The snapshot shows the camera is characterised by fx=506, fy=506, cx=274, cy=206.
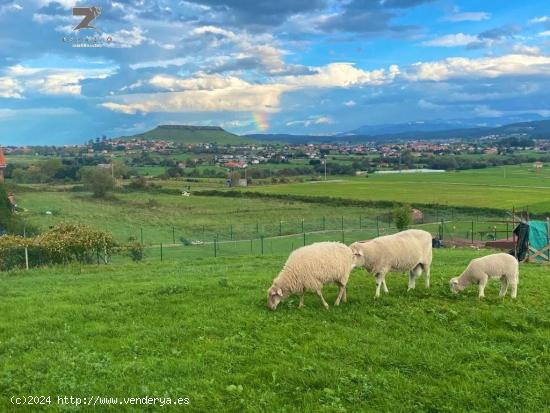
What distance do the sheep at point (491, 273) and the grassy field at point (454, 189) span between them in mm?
57204

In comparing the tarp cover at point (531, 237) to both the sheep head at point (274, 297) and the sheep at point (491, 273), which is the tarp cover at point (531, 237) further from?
the sheep head at point (274, 297)

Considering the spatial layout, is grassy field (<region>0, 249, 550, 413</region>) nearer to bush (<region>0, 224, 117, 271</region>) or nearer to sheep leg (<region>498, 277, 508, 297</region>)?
sheep leg (<region>498, 277, 508, 297</region>)

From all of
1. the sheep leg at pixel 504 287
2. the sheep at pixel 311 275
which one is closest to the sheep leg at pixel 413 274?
the sheep leg at pixel 504 287

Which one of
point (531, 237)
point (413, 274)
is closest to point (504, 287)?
point (413, 274)

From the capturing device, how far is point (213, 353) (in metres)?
9.02

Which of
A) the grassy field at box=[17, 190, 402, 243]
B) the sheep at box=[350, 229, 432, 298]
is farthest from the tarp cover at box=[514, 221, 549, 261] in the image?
the grassy field at box=[17, 190, 402, 243]

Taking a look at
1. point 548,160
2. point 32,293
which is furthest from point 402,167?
point 32,293

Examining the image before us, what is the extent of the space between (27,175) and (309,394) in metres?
126

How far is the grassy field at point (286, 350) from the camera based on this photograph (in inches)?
294

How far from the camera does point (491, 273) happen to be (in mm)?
12727

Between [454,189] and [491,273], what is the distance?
88.5m

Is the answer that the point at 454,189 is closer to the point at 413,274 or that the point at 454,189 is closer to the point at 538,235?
the point at 538,235

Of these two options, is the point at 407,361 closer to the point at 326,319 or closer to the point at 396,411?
the point at 396,411

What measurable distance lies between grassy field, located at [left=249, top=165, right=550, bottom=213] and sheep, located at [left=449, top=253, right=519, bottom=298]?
188ft
